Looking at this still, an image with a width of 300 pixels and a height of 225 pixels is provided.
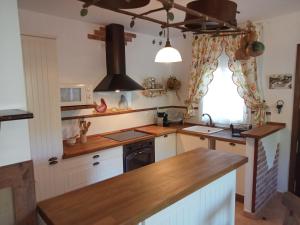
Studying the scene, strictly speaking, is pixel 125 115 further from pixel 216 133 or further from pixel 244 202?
pixel 244 202

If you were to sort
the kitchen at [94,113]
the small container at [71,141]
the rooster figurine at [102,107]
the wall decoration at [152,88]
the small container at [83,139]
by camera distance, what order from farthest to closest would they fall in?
the wall decoration at [152,88]
the rooster figurine at [102,107]
the small container at [83,139]
the small container at [71,141]
the kitchen at [94,113]

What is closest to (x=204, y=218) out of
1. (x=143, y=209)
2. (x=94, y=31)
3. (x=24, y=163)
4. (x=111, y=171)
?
(x=143, y=209)

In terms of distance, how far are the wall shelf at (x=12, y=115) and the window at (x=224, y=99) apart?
299cm

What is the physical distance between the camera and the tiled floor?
2.57 meters

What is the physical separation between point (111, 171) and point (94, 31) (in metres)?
1.91

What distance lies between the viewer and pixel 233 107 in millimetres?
3455

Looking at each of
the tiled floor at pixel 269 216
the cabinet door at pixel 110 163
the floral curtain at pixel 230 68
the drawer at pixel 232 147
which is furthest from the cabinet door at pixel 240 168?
the cabinet door at pixel 110 163

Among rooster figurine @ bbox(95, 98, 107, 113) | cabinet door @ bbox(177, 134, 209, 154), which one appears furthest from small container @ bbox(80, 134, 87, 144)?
cabinet door @ bbox(177, 134, 209, 154)

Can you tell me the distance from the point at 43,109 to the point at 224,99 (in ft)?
8.42

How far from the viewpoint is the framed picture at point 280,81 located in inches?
116

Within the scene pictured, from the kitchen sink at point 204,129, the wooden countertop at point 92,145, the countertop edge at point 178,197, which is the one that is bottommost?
the wooden countertop at point 92,145

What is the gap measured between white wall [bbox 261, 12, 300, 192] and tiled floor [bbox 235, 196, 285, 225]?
1.34ft

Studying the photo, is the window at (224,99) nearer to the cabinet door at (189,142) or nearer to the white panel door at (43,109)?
the cabinet door at (189,142)

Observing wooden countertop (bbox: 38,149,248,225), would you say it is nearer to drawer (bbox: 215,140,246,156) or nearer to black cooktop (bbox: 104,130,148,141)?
drawer (bbox: 215,140,246,156)
